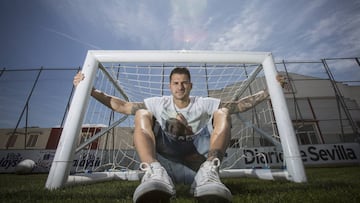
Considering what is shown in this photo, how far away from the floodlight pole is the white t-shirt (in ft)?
1.92

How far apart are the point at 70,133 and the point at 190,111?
106 cm

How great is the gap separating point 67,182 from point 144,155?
88 centimetres

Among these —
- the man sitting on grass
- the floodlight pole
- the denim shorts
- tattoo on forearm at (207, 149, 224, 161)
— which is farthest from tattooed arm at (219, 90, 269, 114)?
the floodlight pole

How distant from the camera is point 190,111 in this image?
155 cm

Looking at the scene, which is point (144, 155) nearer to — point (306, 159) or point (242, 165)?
point (242, 165)

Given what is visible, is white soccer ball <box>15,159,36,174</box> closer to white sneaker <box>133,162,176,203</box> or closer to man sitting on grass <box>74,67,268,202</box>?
man sitting on grass <box>74,67,268,202</box>

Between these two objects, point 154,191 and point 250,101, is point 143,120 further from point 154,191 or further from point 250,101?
point 250,101

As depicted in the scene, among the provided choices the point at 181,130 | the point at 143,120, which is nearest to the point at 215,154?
the point at 181,130

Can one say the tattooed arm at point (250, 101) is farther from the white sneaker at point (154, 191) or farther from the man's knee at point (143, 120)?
the white sneaker at point (154, 191)

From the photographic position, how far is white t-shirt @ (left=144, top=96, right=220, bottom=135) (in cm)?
150

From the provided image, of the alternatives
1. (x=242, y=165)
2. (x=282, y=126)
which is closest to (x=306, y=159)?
(x=242, y=165)

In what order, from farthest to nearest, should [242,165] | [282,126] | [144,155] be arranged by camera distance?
[242,165] → [282,126] → [144,155]

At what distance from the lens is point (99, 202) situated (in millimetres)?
909

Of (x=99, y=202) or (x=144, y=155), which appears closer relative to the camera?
(x=99, y=202)
